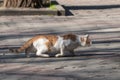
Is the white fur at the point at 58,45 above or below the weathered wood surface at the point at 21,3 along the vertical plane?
above

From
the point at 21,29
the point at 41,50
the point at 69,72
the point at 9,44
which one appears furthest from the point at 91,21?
the point at 69,72

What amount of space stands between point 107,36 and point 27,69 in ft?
15.9

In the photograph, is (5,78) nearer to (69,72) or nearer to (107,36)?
(69,72)

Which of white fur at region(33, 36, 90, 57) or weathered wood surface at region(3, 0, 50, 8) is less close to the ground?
white fur at region(33, 36, 90, 57)

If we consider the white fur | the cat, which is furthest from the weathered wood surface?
the white fur

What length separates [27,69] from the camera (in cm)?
853

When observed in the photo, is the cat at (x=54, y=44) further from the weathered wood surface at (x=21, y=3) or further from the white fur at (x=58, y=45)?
the weathered wood surface at (x=21, y=3)

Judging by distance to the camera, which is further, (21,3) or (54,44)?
(21,3)

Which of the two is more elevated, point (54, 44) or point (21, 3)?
point (54, 44)

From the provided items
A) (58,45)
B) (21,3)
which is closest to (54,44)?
(58,45)

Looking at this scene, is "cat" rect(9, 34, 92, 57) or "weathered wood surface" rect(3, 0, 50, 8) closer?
"cat" rect(9, 34, 92, 57)

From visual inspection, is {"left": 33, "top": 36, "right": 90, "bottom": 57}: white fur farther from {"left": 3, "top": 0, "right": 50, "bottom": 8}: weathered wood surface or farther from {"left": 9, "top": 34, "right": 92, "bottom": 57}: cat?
{"left": 3, "top": 0, "right": 50, "bottom": 8}: weathered wood surface

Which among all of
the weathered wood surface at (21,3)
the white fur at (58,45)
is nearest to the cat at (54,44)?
the white fur at (58,45)

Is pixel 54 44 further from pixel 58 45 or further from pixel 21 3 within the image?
pixel 21 3
